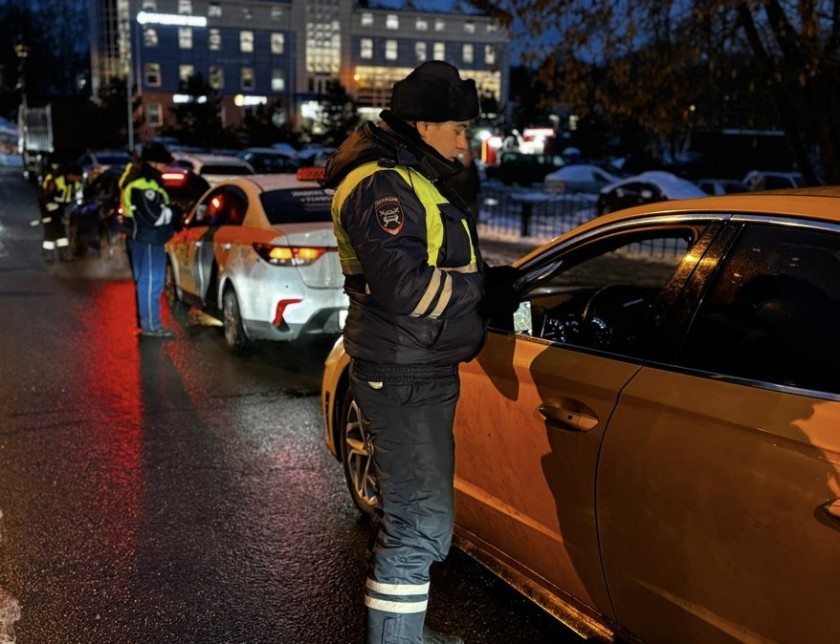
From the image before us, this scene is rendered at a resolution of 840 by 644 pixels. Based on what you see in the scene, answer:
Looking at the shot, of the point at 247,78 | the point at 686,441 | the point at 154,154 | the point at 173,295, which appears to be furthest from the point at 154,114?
the point at 686,441

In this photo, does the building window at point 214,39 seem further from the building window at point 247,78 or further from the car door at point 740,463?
the car door at point 740,463

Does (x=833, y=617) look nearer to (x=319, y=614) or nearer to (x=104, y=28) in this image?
(x=319, y=614)

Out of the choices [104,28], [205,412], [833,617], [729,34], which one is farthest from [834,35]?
[104,28]

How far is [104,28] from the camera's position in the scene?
75688 millimetres

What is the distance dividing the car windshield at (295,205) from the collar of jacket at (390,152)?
5156 millimetres

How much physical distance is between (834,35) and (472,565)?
9.36 m

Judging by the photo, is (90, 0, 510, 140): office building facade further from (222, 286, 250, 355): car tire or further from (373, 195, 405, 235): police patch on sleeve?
(373, 195, 405, 235): police patch on sleeve

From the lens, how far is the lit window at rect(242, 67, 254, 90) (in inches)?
2899

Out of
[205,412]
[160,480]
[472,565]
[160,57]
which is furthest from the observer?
[160,57]

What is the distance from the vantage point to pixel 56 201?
14508mm

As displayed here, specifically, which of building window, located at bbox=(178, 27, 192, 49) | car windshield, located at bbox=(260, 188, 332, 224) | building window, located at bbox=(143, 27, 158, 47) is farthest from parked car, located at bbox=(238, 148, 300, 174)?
building window, located at bbox=(143, 27, 158, 47)

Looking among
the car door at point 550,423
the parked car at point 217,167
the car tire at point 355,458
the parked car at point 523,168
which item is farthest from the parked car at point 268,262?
the parked car at point 523,168

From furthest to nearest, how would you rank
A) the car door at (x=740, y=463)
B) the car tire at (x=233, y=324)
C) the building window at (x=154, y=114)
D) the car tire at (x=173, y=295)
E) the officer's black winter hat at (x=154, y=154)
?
the building window at (x=154, y=114) → the car tire at (x=173, y=295) → the officer's black winter hat at (x=154, y=154) → the car tire at (x=233, y=324) → the car door at (x=740, y=463)

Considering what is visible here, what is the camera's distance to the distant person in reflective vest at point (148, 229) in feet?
27.8
